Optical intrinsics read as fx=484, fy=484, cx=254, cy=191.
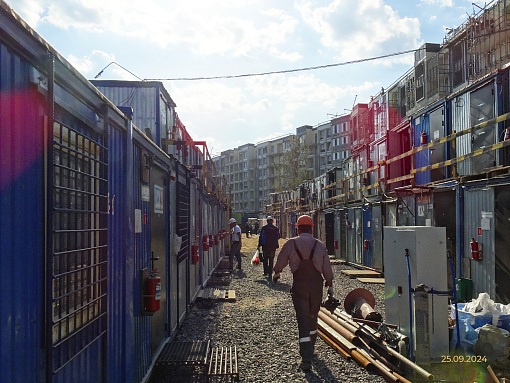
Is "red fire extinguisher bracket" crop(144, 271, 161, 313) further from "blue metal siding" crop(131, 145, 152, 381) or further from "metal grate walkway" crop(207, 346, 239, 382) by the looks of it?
"metal grate walkway" crop(207, 346, 239, 382)

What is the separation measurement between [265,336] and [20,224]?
6308mm

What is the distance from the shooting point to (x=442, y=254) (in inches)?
257

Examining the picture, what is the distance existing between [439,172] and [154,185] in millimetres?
8938

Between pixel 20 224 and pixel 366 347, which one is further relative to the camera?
pixel 366 347

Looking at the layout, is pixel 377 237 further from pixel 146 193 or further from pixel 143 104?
pixel 146 193

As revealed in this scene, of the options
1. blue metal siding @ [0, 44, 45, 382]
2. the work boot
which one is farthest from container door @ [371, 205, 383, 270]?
blue metal siding @ [0, 44, 45, 382]

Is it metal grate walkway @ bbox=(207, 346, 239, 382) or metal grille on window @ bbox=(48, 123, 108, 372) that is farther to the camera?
metal grate walkway @ bbox=(207, 346, 239, 382)

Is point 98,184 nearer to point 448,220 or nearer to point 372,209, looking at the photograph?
point 448,220

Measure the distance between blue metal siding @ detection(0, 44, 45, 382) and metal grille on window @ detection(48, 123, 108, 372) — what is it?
0.10 m

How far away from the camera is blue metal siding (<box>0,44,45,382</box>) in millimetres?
2275

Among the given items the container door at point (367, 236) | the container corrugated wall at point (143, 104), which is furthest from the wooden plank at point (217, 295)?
the container door at point (367, 236)

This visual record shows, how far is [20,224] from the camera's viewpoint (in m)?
2.41

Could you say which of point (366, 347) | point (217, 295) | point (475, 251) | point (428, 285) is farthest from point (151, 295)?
point (475, 251)

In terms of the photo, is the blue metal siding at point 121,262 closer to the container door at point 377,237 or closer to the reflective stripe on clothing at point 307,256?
the reflective stripe on clothing at point 307,256
